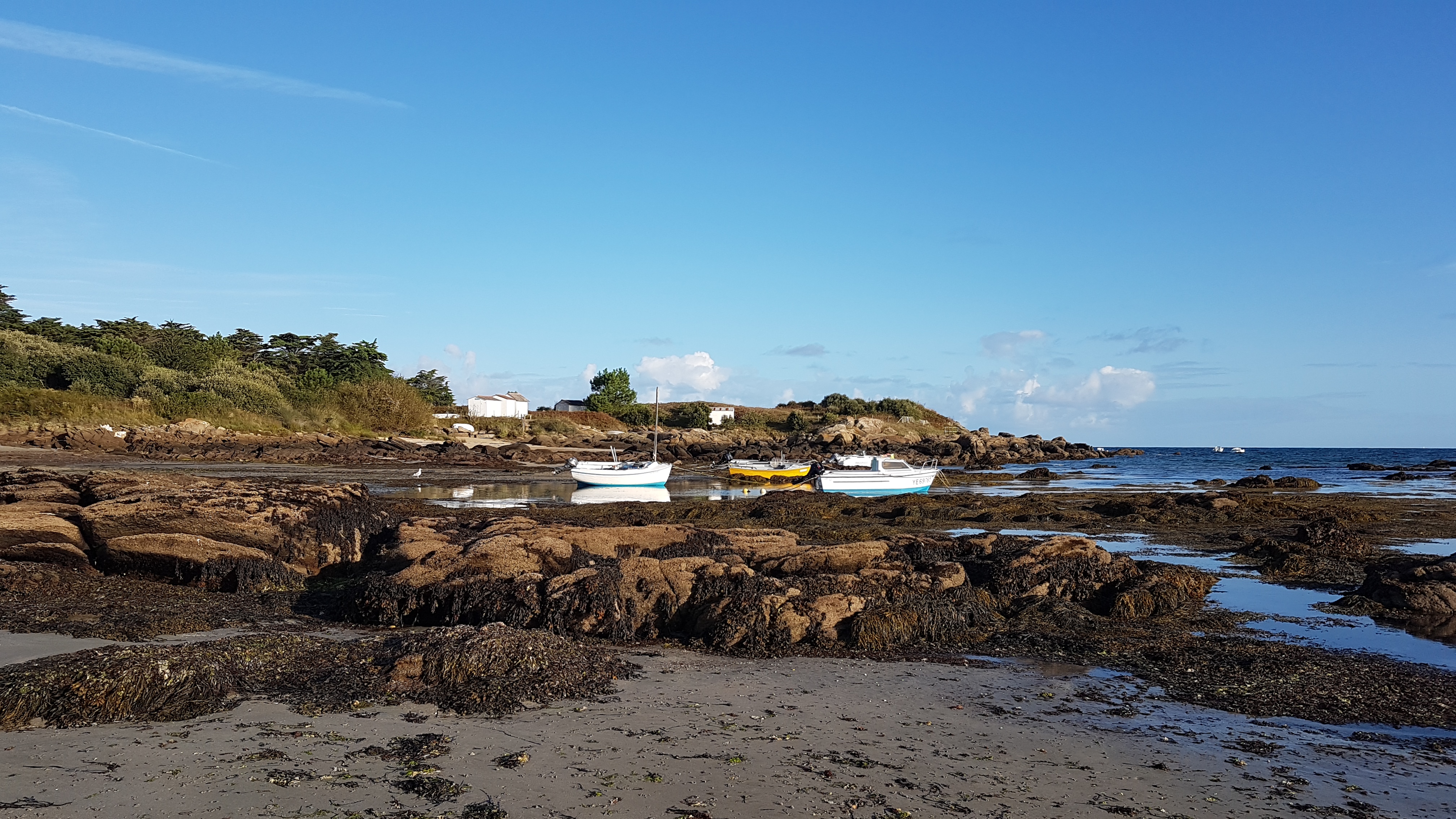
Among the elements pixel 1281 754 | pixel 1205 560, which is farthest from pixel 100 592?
pixel 1205 560

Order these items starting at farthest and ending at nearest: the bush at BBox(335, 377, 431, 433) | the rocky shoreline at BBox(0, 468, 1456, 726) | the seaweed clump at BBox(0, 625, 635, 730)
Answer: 1. the bush at BBox(335, 377, 431, 433)
2. the rocky shoreline at BBox(0, 468, 1456, 726)
3. the seaweed clump at BBox(0, 625, 635, 730)

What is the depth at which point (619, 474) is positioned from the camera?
38.4 meters

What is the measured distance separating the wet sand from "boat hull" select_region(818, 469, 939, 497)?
95.4ft

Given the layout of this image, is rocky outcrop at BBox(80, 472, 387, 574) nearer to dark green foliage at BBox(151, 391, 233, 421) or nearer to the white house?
dark green foliage at BBox(151, 391, 233, 421)

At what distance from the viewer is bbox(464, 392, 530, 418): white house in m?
95.2

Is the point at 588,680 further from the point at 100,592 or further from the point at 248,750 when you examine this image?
the point at 100,592

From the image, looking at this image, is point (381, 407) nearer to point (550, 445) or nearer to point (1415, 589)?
point (550, 445)

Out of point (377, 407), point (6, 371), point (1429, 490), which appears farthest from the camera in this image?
point (377, 407)

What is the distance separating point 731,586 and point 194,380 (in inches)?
2372

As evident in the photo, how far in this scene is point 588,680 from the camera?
7473 millimetres

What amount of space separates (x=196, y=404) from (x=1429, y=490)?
211ft

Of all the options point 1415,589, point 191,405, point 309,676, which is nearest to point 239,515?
point 309,676

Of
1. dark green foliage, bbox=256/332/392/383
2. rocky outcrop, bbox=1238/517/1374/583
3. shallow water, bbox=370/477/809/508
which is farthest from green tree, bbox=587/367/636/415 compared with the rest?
rocky outcrop, bbox=1238/517/1374/583

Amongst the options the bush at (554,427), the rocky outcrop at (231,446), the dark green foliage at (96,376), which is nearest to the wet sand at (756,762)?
the rocky outcrop at (231,446)
